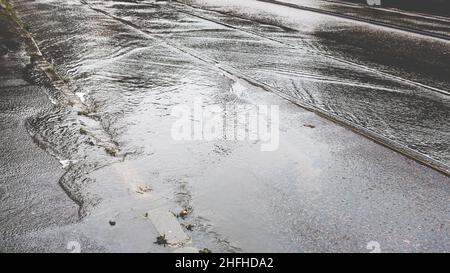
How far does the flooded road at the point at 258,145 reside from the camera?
359 cm

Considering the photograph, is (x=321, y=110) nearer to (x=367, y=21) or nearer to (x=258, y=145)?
(x=258, y=145)

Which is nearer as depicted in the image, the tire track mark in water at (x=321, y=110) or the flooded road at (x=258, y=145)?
the flooded road at (x=258, y=145)

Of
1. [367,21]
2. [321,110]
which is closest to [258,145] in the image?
[321,110]

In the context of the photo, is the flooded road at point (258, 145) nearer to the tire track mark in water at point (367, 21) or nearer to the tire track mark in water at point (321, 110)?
the tire track mark in water at point (321, 110)

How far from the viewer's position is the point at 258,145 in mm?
5098

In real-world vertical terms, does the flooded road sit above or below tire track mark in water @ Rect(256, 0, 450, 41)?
below

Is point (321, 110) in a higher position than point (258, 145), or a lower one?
higher

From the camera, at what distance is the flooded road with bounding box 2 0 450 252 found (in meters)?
3.59

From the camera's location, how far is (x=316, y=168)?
4625 mm

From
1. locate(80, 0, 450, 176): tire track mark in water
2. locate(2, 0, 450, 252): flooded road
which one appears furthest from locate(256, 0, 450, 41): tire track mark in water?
locate(80, 0, 450, 176): tire track mark in water

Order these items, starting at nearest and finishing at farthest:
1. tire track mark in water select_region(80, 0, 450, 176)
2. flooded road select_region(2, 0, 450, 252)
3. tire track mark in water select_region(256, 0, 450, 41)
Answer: flooded road select_region(2, 0, 450, 252) < tire track mark in water select_region(80, 0, 450, 176) < tire track mark in water select_region(256, 0, 450, 41)

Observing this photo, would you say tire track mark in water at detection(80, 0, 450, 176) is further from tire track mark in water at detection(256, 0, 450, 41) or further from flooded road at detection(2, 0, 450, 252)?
tire track mark in water at detection(256, 0, 450, 41)

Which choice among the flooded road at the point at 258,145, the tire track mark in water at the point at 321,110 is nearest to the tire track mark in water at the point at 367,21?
the flooded road at the point at 258,145
